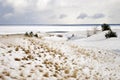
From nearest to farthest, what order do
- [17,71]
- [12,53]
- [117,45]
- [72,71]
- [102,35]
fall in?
[17,71] → [12,53] → [72,71] → [117,45] → [102,35]

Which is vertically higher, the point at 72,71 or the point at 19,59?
the point at 19,59

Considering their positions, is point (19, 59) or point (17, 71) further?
point (19, 59)

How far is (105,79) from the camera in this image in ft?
52.9

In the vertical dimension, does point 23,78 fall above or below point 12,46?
below

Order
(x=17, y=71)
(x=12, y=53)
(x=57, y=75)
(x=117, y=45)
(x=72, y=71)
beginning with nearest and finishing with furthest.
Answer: (x=17, y=71) → (x=57, y=75) → (x=12, y=53) → (x=72, y=71) → (x=117, y=45)

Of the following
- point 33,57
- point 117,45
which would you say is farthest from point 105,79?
point 117,45

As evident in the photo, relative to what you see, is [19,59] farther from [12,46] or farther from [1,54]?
[12,46]

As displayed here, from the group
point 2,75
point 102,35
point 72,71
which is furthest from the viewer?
point 102,35

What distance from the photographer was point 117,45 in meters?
37.3

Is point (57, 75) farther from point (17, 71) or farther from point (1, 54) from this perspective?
point (1, 54)

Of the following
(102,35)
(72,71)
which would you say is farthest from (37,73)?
(102,35)

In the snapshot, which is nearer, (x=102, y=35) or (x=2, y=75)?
(x=2, y=75)

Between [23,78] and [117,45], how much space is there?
94.7 feet

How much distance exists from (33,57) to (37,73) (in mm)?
2790
